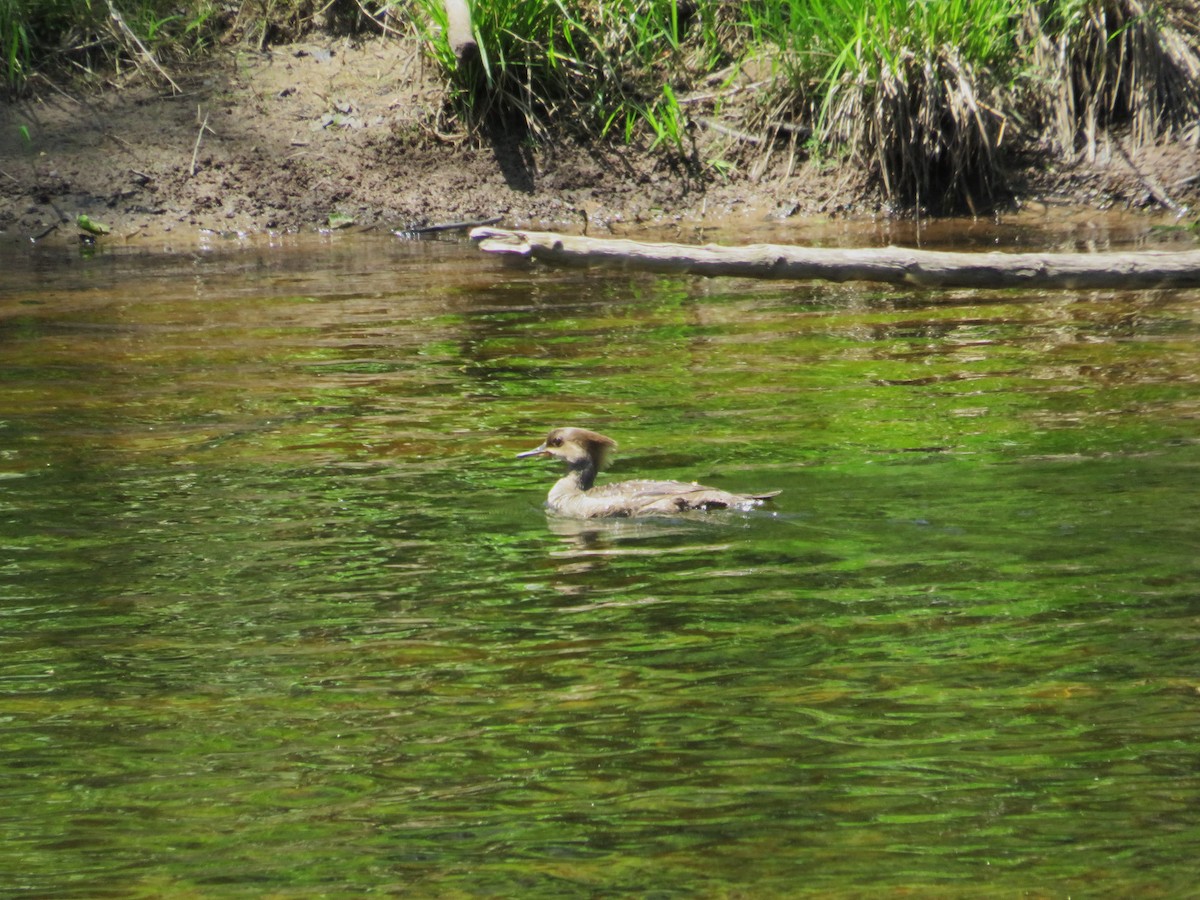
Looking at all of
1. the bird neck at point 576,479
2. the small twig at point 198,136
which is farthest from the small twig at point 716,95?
the bird neck at point 576,479

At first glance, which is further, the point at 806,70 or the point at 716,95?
the point at 716,95

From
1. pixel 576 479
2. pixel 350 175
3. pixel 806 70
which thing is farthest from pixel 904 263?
pixel 350 175

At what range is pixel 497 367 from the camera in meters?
10.2

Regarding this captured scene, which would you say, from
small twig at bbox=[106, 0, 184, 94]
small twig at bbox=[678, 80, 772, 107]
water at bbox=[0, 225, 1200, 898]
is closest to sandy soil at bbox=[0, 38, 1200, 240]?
small twig at bbox=[106, 0, 184, 94]

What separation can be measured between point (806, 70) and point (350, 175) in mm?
3980

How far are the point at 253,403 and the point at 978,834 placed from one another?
6.13 meters

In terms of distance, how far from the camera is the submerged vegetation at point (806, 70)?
14016mm

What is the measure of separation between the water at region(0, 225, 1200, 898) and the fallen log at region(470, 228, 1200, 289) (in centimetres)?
82

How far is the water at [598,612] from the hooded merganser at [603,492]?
4.3 inches

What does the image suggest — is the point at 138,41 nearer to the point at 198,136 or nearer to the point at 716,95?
the point at 198,136

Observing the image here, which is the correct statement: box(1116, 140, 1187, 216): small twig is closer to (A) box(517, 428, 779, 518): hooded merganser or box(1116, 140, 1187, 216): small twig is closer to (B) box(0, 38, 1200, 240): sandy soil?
(B) box(0, 38, 1200, 240): sandy soil

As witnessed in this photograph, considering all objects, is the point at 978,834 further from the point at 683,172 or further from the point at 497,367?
the point at 683,172

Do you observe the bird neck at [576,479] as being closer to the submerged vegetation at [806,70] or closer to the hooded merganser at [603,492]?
the hooded merganser at [603,492]

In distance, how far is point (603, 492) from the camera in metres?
7.78
